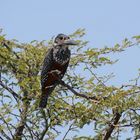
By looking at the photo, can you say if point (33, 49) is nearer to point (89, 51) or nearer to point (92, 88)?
point (89, 51)

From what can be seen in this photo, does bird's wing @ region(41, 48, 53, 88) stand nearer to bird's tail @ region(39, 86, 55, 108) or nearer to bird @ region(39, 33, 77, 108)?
bird @ region(39, 33, 77, 108)

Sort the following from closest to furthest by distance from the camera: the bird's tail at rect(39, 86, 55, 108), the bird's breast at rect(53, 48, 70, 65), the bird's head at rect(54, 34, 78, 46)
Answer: the bird's tail at rect(39, 86, 55, 108) < the bird's breast at rect(53, 48, 70, 65) < the bird's head at rect(54, 34, 78, 46)

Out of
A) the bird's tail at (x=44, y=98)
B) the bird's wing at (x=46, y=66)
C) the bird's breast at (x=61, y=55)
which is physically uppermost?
the bird's breast at (x=61, y=55)

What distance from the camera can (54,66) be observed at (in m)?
8.25

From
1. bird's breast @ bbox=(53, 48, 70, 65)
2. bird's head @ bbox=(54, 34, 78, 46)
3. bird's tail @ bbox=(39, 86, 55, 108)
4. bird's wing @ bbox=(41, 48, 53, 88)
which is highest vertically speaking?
bird's head @ bbox=(54, 34, 78, 46)

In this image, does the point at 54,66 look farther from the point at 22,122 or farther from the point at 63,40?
Result: the point at 22,122

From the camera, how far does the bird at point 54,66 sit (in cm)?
792

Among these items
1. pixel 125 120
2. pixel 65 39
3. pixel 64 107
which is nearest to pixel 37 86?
pixel 64 107

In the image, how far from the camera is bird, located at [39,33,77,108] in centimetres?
792

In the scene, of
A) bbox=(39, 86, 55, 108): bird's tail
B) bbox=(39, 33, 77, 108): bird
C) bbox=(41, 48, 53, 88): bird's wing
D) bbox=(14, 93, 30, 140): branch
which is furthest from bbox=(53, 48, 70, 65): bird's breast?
bbox=(14, 93, 30, 140): branch

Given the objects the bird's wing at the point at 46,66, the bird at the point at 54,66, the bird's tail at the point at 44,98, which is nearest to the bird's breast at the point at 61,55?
the bird at the point at 54,66

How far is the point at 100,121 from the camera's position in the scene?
7203 mm

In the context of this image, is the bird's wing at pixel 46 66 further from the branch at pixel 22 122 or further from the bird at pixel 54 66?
the branch at pixel 22 122

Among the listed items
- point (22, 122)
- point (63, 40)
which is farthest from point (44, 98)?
point (63, 40)
